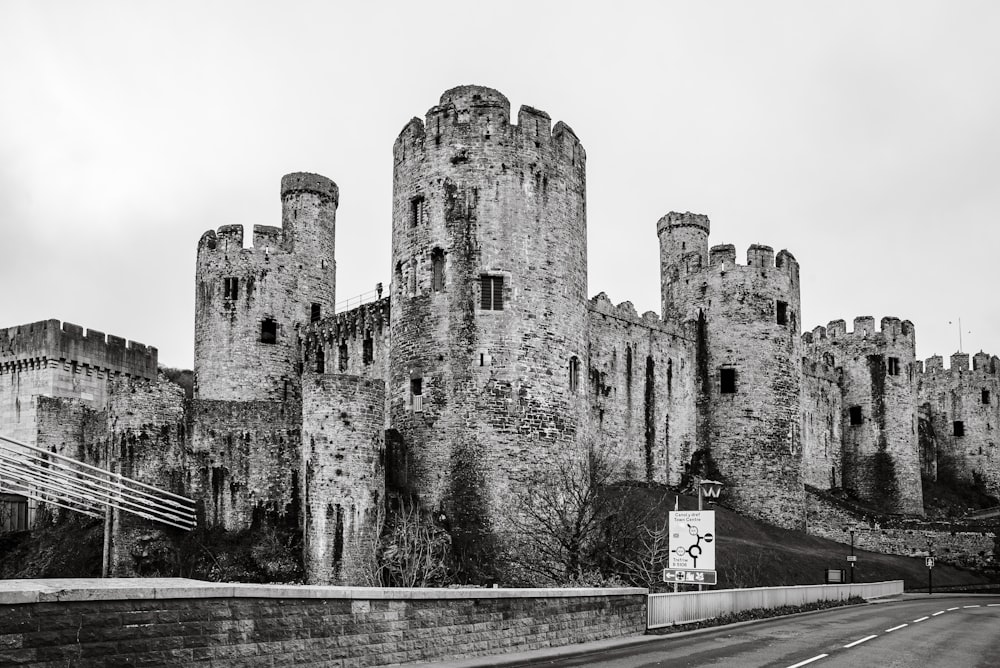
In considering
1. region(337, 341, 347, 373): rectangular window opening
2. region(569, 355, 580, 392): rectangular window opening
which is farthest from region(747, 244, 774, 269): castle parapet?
region(337, 341, 347, 373): rectangular window opening

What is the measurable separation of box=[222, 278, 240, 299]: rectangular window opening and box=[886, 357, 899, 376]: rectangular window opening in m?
40.2

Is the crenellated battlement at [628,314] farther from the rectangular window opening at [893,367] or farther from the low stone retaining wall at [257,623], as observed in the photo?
the low stone retaining wall at [257,623]

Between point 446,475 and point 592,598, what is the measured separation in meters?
14.9

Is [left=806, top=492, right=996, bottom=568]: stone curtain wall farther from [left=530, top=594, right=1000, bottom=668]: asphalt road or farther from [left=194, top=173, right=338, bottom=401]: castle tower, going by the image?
[left=194, top=173, right=338, bottom=401]: castle tower

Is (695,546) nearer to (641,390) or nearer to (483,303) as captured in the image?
(483,303)

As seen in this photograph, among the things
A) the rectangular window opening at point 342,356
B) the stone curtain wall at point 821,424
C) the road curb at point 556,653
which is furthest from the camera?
the stone curtain wall at point 821,424

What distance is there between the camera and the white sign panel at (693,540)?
26750 millimetres

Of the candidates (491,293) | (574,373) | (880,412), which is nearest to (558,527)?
(574,373)

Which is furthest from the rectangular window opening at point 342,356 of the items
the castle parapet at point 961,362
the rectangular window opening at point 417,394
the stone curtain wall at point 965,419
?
the castle parapet at point 961,362

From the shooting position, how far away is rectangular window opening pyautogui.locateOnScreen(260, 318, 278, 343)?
169 ft

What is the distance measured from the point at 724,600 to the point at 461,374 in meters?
12.3

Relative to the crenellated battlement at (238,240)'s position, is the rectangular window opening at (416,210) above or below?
below

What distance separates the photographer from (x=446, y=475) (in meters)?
37.2

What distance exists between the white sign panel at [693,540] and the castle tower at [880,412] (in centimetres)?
4371
